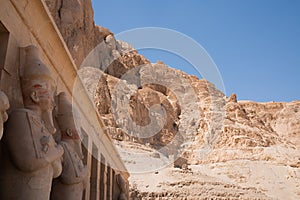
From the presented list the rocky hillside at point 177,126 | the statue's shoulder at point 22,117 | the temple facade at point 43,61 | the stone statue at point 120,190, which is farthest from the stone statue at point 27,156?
the rocky hillside at point 177,126

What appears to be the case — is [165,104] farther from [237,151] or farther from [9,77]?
[9,77]

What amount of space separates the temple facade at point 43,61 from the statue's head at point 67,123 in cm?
5

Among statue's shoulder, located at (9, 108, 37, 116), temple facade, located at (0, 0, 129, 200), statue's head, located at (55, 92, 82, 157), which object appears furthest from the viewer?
statue's head, located at (55, 92, 82, 157)

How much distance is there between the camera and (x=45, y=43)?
4027 millimetres

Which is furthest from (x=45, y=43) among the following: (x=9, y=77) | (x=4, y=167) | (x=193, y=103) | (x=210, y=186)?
(x=193, y=103)

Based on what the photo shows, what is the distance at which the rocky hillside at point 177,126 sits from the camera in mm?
22391

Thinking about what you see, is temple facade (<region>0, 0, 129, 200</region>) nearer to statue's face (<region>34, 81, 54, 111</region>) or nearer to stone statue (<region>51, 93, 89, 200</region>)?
stone statue (<region>51, 93, 89, 200</region>)

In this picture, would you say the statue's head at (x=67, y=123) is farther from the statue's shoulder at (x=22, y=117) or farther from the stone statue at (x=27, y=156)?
the statue's shoulder at (x=22, y=117)

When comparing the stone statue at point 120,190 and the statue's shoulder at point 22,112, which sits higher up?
the statue's shoulder at point 22,112

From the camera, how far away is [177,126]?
51156 mm

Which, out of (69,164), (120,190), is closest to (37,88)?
(69,164)

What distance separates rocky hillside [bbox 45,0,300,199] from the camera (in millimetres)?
22391

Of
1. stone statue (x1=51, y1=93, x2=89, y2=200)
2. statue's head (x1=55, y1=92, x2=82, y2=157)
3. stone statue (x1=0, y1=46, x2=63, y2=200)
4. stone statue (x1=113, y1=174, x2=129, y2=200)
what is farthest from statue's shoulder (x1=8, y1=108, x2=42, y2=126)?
stone statue (x1=113, y1=174, x2=129, y2=200)

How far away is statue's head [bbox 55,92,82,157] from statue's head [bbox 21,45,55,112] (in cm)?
81
